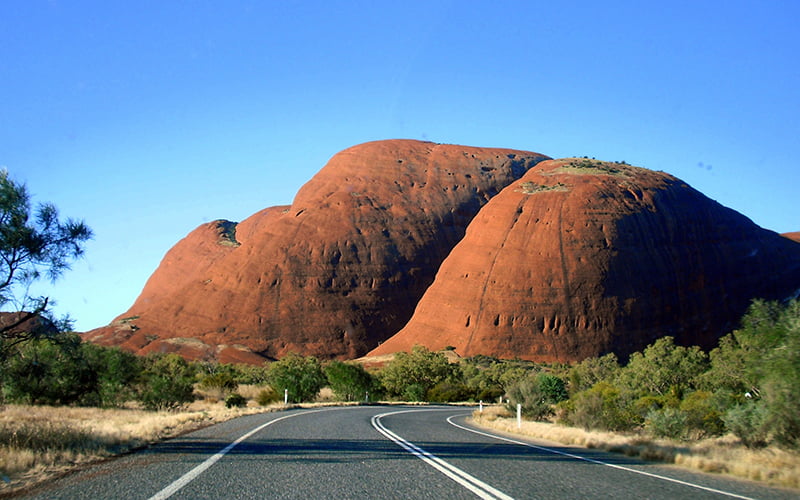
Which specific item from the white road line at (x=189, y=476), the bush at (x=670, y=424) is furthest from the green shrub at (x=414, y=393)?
the white road line at (x=189, y=476)

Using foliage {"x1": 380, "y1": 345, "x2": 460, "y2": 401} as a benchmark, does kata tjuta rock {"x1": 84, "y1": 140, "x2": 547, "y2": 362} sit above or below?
above

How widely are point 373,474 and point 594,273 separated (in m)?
74.1

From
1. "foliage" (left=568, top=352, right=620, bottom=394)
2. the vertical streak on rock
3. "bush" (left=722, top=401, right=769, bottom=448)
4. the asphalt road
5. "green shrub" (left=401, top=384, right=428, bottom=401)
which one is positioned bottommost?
"green shrub" (left=401, top=384, right=428, bottom=401)

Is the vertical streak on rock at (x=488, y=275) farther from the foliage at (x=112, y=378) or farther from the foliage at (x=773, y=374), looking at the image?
the foliage at (x=773, y=374)

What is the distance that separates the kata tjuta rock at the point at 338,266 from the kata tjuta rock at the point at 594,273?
8.04 metres

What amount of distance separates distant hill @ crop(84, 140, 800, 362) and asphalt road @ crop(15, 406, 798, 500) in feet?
211

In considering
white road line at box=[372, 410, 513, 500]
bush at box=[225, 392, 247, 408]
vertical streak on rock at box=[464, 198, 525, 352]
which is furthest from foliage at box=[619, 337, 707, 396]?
vertical streak on rock at box=[464, 198, 525, 352]

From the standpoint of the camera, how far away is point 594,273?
3071 inches

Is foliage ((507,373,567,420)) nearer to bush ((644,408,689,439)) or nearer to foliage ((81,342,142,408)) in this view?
bush ((644,408,689,439))

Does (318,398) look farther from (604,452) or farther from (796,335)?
(796,335)

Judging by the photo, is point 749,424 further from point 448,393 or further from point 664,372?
point 448,393

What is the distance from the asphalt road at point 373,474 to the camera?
6.54 meters

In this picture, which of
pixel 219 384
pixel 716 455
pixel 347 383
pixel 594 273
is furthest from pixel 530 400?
pixel 594 273

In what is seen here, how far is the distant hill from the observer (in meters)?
77.5
